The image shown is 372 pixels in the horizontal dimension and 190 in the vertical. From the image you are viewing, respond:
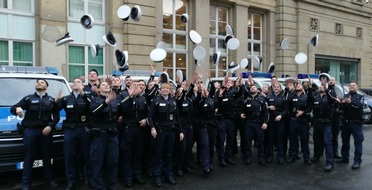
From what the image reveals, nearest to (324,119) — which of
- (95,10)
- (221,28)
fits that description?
(95,10)

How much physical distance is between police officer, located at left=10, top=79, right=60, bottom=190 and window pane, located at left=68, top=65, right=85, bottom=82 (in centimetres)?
890

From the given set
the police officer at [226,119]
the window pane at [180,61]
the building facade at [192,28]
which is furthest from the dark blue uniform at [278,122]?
the window pane at [180,61]

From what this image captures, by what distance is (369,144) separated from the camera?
10719 millimetres

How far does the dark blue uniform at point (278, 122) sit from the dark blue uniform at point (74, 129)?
434 centimetres

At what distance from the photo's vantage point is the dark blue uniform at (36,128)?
5.96 m

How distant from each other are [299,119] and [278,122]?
0.48 meters

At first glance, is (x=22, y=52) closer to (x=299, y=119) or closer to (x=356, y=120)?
(x=299, y=119)

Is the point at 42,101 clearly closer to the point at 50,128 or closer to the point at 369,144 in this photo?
the point at 50,128

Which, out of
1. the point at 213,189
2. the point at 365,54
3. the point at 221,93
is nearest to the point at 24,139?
the point at 213,189

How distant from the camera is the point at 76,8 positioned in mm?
15086

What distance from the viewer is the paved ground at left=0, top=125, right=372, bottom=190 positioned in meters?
6.51

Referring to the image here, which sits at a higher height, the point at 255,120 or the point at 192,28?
the point at 192,28

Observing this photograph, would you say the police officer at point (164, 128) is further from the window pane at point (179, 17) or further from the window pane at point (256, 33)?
the window pane at point (256, 33)

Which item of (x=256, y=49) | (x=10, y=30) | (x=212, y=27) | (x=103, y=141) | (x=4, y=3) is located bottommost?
(x=103, y=141)
